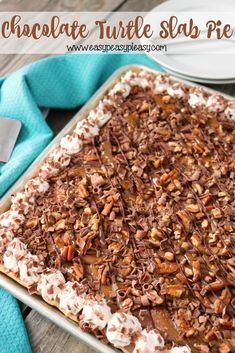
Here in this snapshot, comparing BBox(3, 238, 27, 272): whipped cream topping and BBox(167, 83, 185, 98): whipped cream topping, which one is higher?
BBox(167, 83, 185, 98): whipped cream topping

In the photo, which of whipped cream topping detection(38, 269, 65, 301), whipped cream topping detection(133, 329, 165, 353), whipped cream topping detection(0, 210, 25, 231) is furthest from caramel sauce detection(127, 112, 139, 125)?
whipped cream topping detection(133, 329, 165, 353)

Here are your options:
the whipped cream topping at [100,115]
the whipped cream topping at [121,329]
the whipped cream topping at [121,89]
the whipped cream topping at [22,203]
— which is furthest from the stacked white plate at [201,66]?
the whipped cream topping at [121,329]

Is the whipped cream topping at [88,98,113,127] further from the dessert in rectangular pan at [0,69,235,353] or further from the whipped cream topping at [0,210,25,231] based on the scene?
the whipped cream topping at [0,210,25,231]

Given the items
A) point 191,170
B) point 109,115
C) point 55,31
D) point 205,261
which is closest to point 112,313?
point 205,261

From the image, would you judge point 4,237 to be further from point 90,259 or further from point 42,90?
point 42,90

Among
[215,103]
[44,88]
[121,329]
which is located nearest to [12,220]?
[121,329]

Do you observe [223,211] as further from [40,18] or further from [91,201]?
[40,18]
